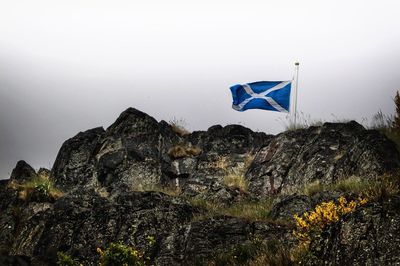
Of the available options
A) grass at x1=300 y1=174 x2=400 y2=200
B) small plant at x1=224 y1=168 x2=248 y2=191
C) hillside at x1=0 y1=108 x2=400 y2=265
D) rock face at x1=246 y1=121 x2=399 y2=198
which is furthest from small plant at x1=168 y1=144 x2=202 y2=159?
grass at x1=300 y1=174 x2=400 y2=200

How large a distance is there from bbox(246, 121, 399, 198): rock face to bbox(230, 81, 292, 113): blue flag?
177 cm

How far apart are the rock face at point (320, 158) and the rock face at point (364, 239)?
847 centimetres

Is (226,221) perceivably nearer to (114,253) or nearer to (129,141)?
Result: (114,253)

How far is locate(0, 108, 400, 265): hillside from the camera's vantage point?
40.9 ft

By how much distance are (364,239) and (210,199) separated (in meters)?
11.6

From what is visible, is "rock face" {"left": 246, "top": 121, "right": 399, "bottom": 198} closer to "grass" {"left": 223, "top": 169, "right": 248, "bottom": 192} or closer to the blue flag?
"grass" {"left": 223, "top": 169, "right": 248, "bottom": 192}

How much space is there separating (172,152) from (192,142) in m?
2.25

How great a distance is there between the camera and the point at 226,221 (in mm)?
18234

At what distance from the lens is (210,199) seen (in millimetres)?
21891

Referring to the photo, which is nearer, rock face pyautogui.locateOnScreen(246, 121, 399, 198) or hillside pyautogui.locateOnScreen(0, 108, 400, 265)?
hillside pyautogui.locateOnScreen(0, 108, 400, 265)

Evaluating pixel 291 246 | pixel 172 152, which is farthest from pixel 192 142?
pixel 291 246

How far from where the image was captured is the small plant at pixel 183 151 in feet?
90.3

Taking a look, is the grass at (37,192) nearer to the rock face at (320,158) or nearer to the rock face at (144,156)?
the rock face at (144,156)

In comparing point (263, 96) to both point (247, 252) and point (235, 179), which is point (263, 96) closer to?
point (235, 179)
